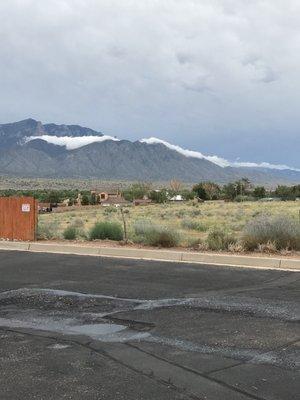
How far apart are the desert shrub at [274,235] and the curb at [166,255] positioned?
1.52m

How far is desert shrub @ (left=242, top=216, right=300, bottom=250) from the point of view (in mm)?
15746

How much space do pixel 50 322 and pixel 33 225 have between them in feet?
39.5

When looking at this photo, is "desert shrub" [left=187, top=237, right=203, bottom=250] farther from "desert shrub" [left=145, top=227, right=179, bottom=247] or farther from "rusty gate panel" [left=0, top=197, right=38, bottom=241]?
"rusty gate panel" [left=0, top=197, right=38, bottom=241]

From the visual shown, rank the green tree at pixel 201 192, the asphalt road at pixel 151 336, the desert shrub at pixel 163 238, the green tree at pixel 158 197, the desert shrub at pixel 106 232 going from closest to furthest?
the asphalt road at pixel 151 336 < the desert shrub at pixel 163 238 < the desert shrub at pixel 106 232 < the green tree at pixel 158 197 < the green tree at pixel 201 192

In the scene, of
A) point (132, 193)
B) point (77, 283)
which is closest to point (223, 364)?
point (77, 283)

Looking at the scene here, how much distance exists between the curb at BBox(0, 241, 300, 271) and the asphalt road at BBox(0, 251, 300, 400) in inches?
40.9

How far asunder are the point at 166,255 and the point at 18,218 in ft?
22.1

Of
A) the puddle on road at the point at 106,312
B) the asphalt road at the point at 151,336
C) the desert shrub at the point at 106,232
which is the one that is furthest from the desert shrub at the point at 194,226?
the puddle on road at the point at 106,312

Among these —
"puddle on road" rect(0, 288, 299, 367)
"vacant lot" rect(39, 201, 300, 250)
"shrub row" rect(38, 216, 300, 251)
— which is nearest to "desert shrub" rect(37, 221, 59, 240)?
"vacant lot" rect(39, 201, 300, 250)

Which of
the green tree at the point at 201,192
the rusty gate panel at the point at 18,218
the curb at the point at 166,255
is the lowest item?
the curb at the point at 166,255

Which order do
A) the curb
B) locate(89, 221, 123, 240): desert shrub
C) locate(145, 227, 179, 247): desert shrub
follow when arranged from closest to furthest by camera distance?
the curb < locate(145, 227, 179, 247): desert shrub < locate(89, 221, 123, 240): desert shrub

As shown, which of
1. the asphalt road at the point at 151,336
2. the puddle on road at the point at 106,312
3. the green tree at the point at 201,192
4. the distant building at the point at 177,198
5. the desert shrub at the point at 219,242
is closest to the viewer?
the asphalt road at the point at 151,336

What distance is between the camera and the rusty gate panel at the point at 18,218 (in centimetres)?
1998

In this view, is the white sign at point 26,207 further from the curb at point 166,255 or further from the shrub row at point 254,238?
the shrub row at point 254,238
